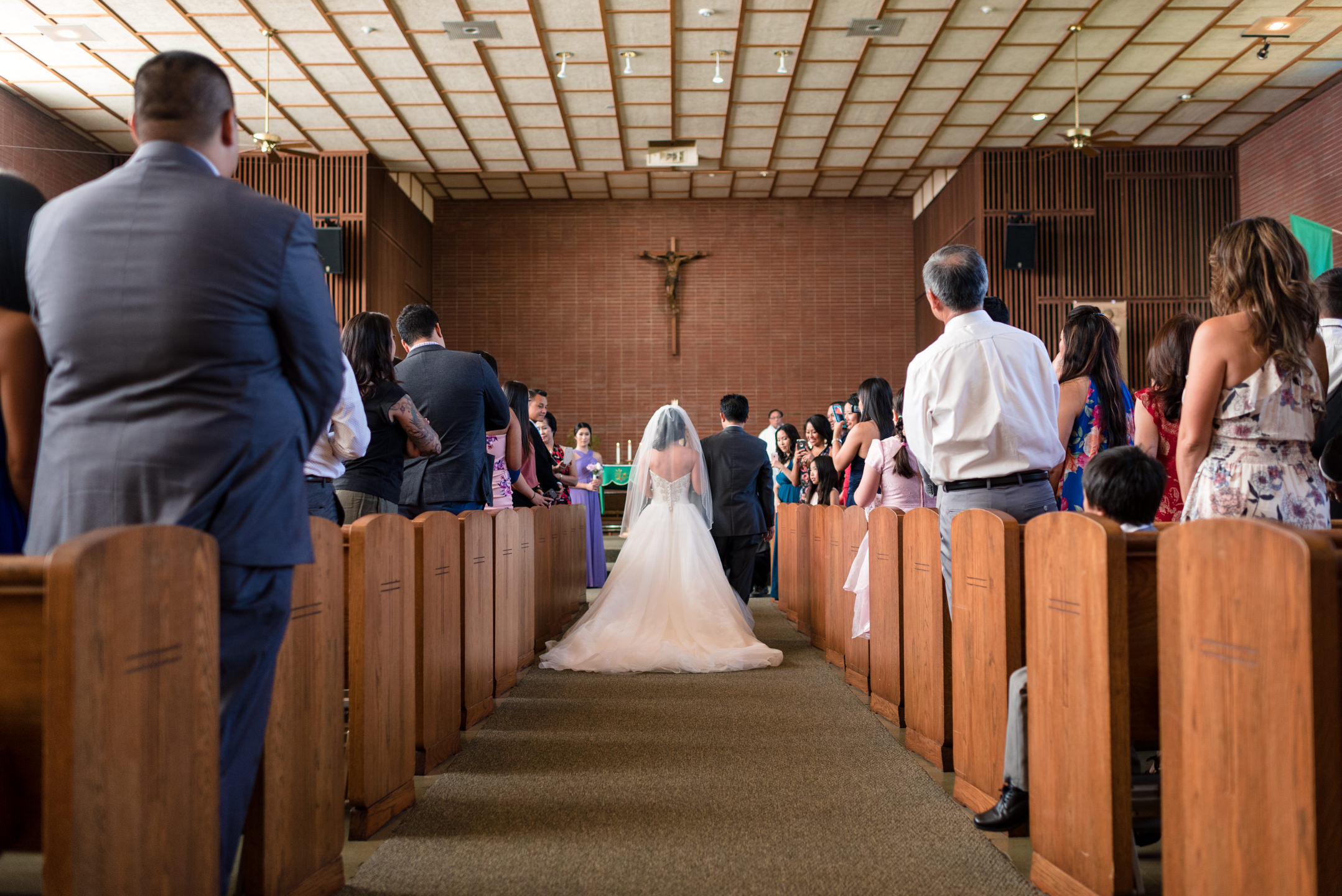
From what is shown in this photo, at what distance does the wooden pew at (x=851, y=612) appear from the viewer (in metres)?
4.37

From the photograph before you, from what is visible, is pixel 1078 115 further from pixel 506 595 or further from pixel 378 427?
pixel 378 427

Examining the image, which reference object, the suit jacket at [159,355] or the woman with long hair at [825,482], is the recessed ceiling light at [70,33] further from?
the suit jacket at [159,355]

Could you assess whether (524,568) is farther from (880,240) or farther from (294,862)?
(880,240)

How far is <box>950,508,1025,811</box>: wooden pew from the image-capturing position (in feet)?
8.06

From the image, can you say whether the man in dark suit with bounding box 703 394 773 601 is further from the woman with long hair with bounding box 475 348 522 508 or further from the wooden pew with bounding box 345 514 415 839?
the wooden pew with bounding box 345 514 415 839

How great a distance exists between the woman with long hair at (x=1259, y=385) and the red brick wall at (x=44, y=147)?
10.1 m

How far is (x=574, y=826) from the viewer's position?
A: 2.66 metres

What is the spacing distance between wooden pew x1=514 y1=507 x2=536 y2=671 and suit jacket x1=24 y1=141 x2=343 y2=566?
3.02 meters

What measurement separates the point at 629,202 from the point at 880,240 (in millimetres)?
3671

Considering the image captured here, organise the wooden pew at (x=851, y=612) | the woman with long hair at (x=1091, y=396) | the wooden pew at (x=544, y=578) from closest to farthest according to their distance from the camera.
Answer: the woman with long hair at (x=1091, y=396)
the wooden pew at (x=851, y=612)
the wooden pew at (x=544, y=578)

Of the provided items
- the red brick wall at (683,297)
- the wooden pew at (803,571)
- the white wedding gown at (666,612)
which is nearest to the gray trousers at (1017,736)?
the white wedding gown at (666,612)

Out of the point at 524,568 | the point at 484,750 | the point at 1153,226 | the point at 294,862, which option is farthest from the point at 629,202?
the point at 294,862

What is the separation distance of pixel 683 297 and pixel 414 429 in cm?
1126

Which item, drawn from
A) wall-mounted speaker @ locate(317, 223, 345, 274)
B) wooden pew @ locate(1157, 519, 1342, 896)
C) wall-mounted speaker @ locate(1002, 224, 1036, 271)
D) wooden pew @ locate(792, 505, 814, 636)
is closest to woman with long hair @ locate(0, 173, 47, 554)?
wooden pew @ locate(1157, 519, 1342, 896)
